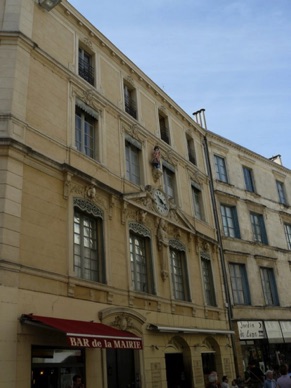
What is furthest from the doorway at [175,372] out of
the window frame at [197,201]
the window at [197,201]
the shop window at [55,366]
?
the window at [197,201]

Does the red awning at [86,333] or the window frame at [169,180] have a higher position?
the window frame at [169,180]

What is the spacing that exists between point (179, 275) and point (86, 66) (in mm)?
8021

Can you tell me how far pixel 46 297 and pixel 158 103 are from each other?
1066 centimetres

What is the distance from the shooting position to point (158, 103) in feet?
57.6

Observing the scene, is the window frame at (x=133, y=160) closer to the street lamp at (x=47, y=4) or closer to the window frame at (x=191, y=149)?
the window frame at (x=191, y=149)

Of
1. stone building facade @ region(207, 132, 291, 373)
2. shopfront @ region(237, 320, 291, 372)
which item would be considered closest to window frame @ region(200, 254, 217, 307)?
stone building facade @ region(207, 132, 291, 373)

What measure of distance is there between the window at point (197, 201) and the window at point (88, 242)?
6.95 m

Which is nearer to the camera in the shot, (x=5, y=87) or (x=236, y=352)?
(x=5, y=87)

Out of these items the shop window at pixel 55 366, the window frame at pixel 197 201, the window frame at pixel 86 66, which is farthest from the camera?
the window frame at pixel 197 201

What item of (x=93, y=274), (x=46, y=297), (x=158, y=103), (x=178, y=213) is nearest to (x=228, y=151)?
(x=158, y=103)

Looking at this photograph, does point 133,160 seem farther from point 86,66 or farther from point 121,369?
point 121,369

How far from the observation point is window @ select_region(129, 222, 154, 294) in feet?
42.0

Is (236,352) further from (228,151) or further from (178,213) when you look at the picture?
(228,151)

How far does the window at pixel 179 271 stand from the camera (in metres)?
14.6
